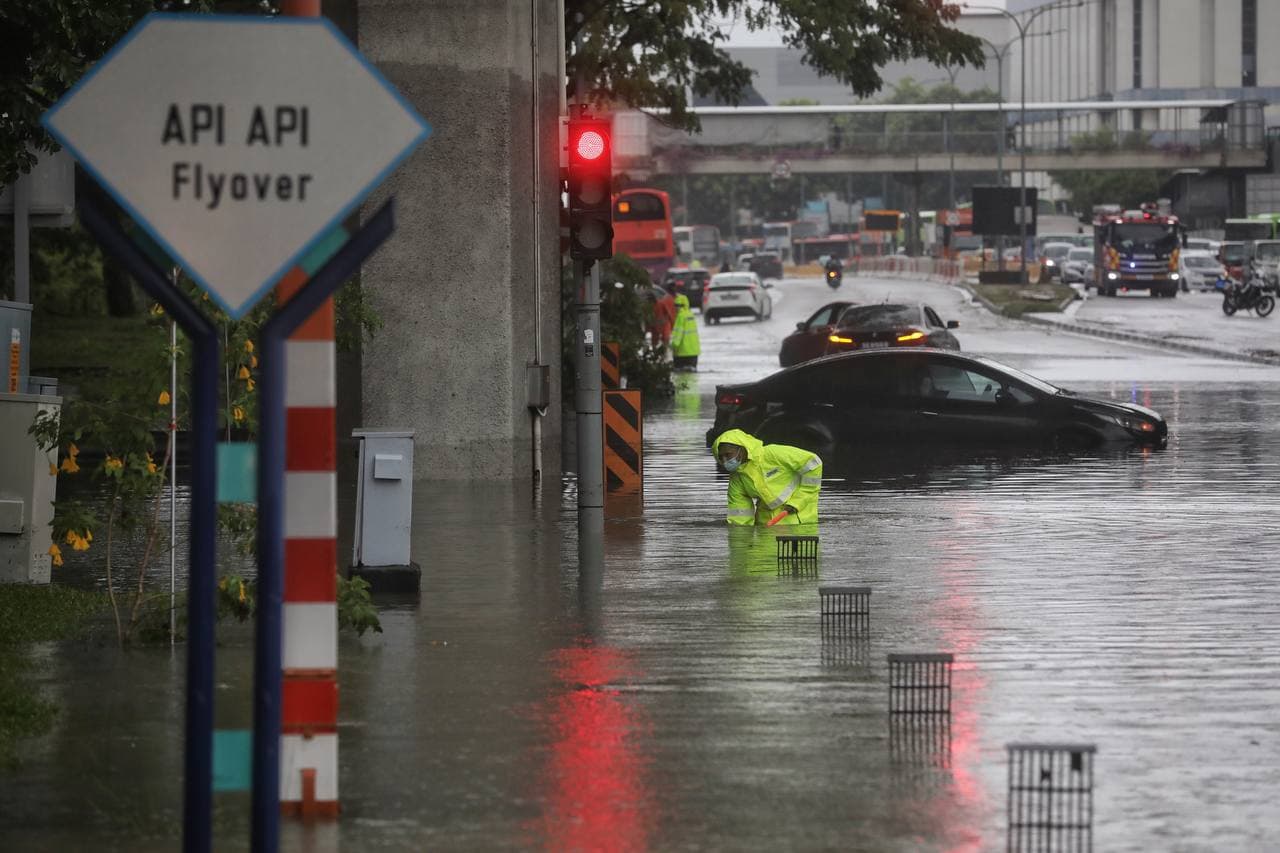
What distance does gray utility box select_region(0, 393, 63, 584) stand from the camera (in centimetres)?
1297

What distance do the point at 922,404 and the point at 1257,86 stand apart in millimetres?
124481

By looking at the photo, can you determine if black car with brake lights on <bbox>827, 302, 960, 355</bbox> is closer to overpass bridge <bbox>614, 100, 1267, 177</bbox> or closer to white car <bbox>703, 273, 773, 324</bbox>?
white car <bbox>703, 273, 773, 324</bbox>

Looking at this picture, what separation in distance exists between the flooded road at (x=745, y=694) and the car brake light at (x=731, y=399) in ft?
20.2

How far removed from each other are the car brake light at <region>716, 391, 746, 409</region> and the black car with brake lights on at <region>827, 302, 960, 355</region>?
10654 mm

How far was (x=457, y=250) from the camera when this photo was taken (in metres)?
22.1

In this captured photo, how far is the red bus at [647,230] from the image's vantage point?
82.7 meters

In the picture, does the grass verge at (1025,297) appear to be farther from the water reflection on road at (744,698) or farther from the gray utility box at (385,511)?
the gray utility box at (385,511)

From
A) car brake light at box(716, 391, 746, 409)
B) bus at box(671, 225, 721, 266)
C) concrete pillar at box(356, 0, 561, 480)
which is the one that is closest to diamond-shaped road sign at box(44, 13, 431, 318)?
concrete pillar at box(356, 0, 561, 480)

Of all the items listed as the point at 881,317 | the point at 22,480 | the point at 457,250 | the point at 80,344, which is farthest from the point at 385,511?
the point at 80,344

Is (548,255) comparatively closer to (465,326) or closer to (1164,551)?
(465,326)

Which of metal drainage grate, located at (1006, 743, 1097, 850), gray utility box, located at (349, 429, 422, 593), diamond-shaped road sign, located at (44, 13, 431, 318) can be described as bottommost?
metal drainage grate, located at (1006, 743, 1097, 850)

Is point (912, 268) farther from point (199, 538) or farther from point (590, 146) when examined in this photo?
point (199, 538)

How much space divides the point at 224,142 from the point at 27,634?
636 cm

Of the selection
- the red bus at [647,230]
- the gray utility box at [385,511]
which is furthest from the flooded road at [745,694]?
the red bus at [647,230]
